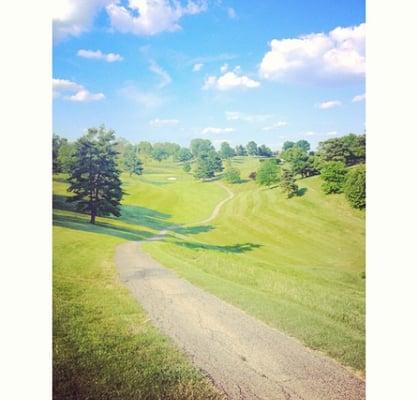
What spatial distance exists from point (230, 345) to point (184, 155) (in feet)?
8.76

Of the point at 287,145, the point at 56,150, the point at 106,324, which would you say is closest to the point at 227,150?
the point at 287,145

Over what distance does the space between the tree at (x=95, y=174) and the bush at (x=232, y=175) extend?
1.54 metres

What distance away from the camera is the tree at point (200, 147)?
5.42m

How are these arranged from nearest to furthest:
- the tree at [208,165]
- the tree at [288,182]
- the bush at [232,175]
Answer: the tree at [288,182] < the bush at [232,175] < the tree at [208,165]

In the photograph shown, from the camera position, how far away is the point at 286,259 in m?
5.07

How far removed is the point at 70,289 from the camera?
466 centimetres

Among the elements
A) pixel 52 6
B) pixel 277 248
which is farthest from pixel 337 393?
pixel 52 6

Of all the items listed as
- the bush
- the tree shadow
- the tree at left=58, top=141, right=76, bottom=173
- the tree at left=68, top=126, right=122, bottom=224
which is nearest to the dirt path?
the tree shadow

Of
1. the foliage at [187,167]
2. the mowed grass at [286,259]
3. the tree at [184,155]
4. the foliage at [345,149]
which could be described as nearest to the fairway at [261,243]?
the mowed grass at [286,259]

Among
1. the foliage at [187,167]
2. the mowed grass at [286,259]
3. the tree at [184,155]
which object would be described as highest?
the tree at [184,155]

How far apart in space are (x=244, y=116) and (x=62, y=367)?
397 cm

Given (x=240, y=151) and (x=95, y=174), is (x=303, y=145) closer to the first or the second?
(x=240, y=151)

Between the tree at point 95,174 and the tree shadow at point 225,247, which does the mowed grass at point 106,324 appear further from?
the tree shadow at point 225,247
